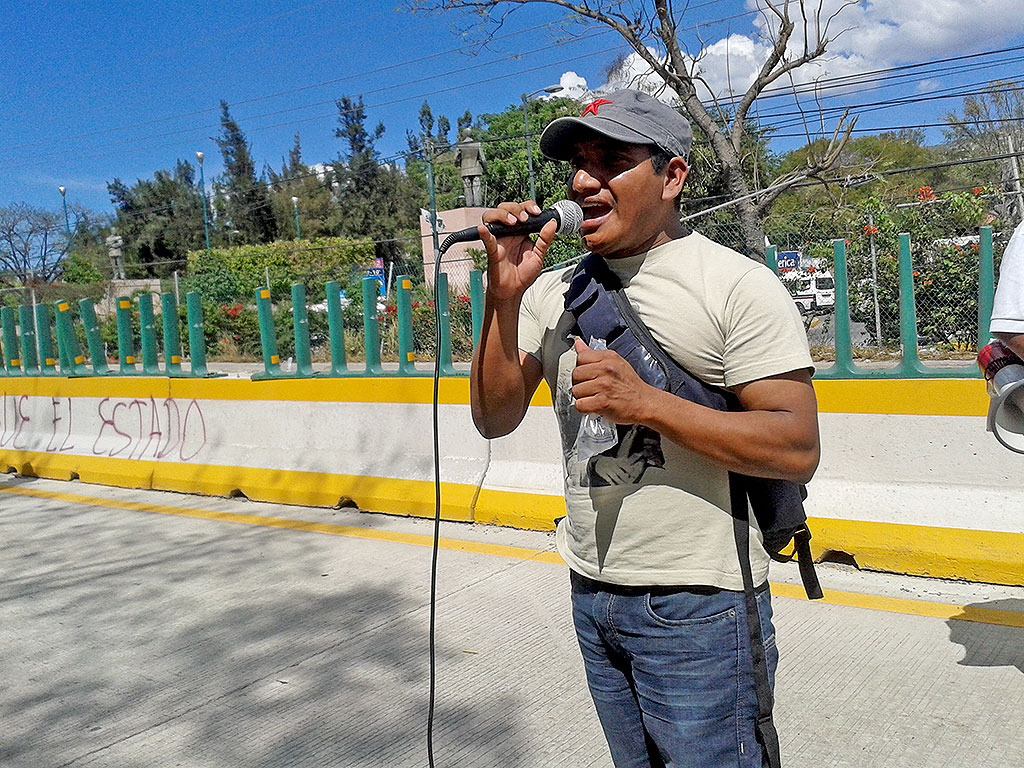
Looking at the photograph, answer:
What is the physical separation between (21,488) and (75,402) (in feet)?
3.27

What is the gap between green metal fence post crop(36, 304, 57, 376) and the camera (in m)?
10.3

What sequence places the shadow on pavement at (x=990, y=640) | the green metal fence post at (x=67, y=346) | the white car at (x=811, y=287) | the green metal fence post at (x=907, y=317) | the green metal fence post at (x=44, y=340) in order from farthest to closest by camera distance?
the green metal fence post at (x=44, y=340) < the green metal fence post at (x=67, y=346) < the white car at (x=811, y=287) < the green metal fence post at (x=907, y=317) < the shadow on pavement at (x=990, y=640)

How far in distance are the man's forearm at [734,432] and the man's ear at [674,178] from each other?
459 mm

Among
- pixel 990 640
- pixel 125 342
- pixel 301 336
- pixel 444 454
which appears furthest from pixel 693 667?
pixel 125 342

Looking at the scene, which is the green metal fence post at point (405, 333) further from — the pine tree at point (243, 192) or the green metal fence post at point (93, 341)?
the pine tree at point (243, 192)

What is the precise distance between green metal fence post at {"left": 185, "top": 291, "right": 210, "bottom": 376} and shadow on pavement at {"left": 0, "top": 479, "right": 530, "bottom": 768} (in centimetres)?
224

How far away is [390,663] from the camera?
4.31m

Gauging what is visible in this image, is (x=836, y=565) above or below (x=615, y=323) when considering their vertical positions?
below

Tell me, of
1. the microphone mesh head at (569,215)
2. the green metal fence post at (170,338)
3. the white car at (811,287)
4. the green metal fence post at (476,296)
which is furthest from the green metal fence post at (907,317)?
the green metal fence post at (170,338)

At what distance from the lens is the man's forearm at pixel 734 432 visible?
1779 millimetres

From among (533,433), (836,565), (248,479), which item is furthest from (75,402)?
(836,565)

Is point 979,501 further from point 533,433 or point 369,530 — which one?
point 369,530

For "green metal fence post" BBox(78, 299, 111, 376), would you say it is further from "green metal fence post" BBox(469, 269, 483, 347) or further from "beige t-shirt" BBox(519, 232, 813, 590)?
"beige t-shirt" BBox(519, 232, 813, 590)

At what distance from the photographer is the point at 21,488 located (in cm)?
927
